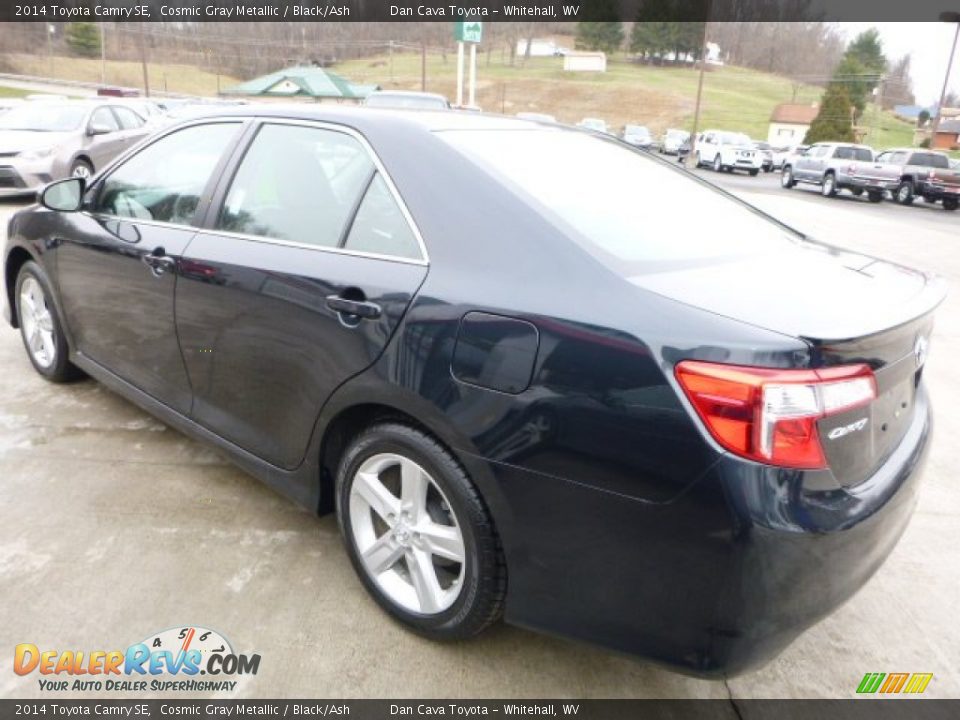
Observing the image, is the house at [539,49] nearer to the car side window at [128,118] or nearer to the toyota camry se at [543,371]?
the car side window at [128,118]

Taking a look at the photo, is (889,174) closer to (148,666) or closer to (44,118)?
(44,118)

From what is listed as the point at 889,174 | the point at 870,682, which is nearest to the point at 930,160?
the point at 889,174

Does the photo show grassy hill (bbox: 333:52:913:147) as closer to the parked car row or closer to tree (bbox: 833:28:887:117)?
tree (bbox: 833:28:887:117)

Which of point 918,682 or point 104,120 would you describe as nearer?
point 918,682

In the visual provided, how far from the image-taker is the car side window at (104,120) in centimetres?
1138

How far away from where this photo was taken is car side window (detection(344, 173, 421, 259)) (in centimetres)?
217

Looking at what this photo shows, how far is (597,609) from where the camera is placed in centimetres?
181

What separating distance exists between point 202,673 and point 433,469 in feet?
3.08

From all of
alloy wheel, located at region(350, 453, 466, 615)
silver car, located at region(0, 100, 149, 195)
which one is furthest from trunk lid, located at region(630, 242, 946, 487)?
silver car, located at region(0, 100, 149, 195)

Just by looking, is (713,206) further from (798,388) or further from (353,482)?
(353,482)

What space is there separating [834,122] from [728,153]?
68.7ft

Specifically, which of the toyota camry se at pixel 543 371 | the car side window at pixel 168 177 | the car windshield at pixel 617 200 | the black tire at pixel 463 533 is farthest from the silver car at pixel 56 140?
the black tire at pixel 463 533

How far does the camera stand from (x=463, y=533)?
201 centimetres

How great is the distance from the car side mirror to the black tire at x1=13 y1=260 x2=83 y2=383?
41 centimetres
